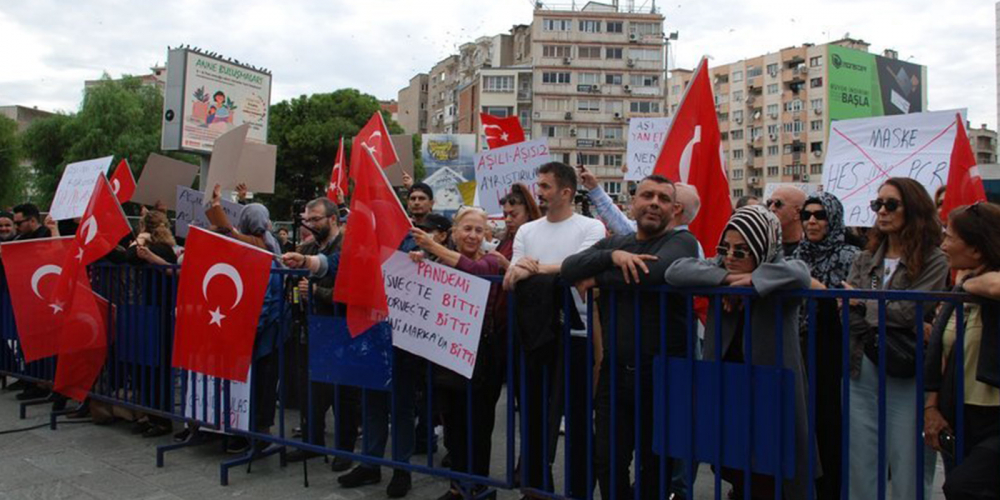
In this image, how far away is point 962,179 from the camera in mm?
5930

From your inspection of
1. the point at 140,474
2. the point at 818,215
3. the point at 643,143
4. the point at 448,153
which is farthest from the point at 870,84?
the point at 140,474

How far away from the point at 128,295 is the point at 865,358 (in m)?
5.51

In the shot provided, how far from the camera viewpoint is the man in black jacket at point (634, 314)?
12.4 ft

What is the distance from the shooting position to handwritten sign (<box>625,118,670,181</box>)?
993 cm

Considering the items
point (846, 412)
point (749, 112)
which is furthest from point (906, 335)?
point (749, 112)

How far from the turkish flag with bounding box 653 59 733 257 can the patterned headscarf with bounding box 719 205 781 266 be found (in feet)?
5.14

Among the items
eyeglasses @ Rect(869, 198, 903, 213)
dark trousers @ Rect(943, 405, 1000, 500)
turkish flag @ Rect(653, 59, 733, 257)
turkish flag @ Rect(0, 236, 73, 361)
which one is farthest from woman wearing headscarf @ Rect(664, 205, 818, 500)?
turkish flag @ Rect(0, 236, 73, 361)

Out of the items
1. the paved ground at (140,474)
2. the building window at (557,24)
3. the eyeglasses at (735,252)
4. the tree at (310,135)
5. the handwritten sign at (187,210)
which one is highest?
the building window at (557,24)

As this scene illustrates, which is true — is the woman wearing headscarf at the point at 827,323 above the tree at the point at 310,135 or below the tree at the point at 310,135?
below

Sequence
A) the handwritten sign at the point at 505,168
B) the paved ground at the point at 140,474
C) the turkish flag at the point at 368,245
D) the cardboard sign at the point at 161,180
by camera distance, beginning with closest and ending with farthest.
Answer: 1. the turkish flag at the point at 368,245
2. the paved ground at the point at 140,474
3. the handwritten sign at the point at 505,168
4. the cardboard sign at the point at 161,180

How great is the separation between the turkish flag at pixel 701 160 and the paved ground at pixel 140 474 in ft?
5.64

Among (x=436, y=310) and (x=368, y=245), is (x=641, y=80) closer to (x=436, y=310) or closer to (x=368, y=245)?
(x=368, y=245)

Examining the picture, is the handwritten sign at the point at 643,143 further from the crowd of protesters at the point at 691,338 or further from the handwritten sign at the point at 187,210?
the handwritten sign at the point at 187,210

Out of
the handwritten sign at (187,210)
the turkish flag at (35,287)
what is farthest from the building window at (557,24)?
the turkish flag at (35,287)
